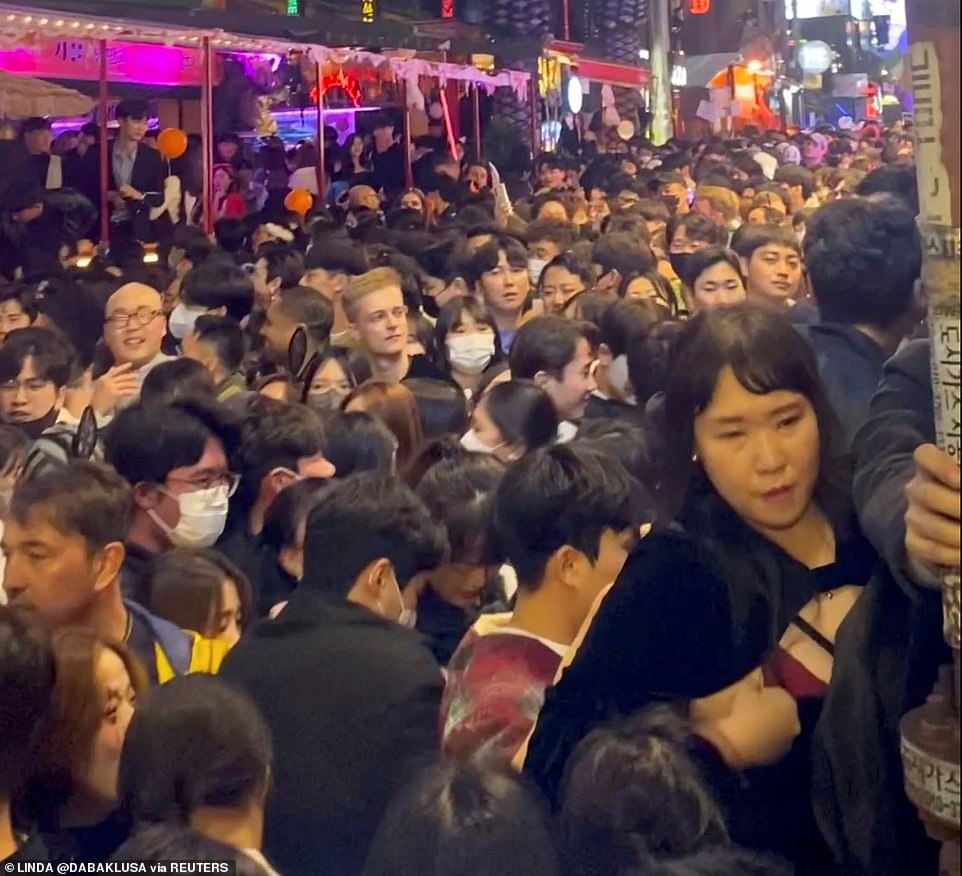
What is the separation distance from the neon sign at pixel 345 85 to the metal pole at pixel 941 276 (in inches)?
446

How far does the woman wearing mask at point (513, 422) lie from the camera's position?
150 inches

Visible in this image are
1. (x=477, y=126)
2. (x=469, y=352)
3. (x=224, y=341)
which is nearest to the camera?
(x=224, y=341)

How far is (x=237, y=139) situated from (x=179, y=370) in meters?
7.48

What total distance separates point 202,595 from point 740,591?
1385mm

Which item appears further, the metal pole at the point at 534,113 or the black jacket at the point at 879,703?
the metal pole at the point at 534,113

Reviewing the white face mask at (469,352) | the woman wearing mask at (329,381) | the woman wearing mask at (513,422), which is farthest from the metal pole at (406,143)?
the woman wearing mask at (513,422)

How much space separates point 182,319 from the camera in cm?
600

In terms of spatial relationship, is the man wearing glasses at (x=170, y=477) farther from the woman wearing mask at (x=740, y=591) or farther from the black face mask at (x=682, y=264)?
the black face mask at (x=682, y=264)

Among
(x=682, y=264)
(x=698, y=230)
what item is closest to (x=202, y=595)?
(x=682, y=264)

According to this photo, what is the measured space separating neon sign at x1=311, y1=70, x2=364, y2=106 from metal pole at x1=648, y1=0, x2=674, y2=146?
9.03 m

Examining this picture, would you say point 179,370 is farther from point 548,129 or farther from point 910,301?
point 548,129

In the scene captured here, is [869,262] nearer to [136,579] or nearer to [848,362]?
[848,362]

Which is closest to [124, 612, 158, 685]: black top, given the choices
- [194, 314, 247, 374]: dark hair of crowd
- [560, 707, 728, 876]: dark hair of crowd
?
[560, 707, 728, 876]: dark hair of crowd

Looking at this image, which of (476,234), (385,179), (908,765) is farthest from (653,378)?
(385,179)
